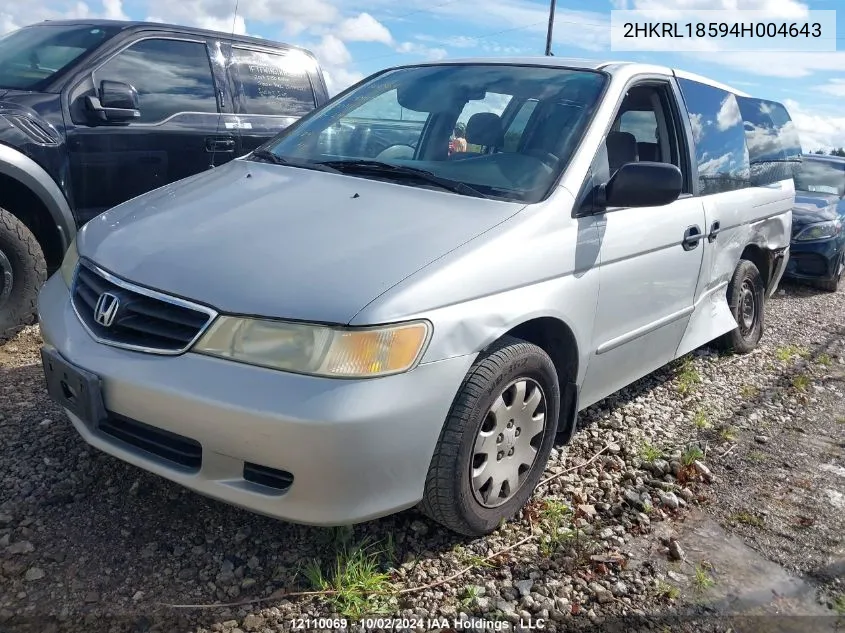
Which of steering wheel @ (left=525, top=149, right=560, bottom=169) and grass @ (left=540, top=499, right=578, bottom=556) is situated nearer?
grass @ (left=540, top=499, right=578, bottom=556)

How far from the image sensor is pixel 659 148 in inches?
Result: 147

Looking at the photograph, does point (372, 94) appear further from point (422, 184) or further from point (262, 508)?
point (262, 508)

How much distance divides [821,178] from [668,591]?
8.68 meters

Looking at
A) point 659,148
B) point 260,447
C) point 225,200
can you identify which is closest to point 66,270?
point 225,200

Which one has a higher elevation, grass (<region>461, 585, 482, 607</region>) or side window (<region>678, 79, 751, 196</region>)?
side window (<region>678, 79, 751, 196</region>)

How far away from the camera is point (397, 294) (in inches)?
83.7

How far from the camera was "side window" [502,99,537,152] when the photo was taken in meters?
3.04

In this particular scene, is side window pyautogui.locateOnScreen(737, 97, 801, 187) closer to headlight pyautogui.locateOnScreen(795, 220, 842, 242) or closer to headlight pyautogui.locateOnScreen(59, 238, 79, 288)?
headlight pyautogui.locateOnScreen(795, 220, 842, 242)

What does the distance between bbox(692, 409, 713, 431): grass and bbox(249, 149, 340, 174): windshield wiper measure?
2334 millimetres

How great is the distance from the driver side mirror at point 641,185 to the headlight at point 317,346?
45.8 inches

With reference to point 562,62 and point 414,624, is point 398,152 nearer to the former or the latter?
point 562,62

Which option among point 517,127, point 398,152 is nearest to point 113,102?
point 398,152

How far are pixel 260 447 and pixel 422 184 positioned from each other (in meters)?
1.27

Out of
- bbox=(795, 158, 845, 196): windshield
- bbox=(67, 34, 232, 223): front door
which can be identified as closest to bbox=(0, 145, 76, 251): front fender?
bbox=(67, 34, 232, 223): front door
